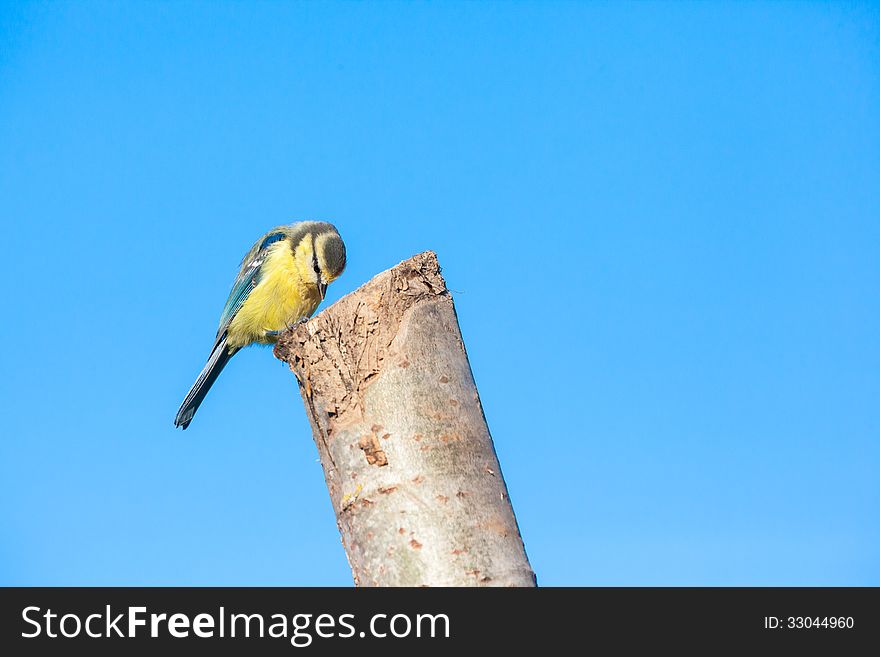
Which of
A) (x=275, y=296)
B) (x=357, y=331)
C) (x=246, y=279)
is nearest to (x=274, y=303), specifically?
(x=275, y=296)

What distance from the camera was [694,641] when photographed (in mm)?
2904

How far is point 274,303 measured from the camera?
6.59 meters

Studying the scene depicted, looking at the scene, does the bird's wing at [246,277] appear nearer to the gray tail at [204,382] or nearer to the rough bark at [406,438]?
the gray tail at [204,382]

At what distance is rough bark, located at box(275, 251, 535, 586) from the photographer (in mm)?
2994

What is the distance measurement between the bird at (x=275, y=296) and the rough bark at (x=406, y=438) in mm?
2828

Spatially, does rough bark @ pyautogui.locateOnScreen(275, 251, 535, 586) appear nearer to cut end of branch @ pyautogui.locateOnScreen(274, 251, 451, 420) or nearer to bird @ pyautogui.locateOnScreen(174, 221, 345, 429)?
cut end of branch @ pyautogui.locateOnScreen(274, 251, 451, 420)

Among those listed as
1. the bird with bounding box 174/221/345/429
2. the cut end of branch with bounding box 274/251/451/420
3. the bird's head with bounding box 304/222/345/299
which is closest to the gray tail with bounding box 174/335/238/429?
the bird with bounding box 174/221/345/429

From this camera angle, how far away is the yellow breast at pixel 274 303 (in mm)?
6594

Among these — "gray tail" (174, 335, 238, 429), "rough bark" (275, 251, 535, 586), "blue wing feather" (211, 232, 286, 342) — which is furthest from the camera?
"blue wing feather" (211, 232, 286, 342)

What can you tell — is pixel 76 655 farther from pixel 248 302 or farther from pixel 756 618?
pixel 248 302

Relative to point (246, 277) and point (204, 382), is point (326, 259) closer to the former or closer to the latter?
point (246, 277)

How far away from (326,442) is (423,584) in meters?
0.78

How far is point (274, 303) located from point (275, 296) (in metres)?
0.06

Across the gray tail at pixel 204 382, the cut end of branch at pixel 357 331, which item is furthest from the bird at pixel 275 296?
the cut end of branch at pixel 357 331
